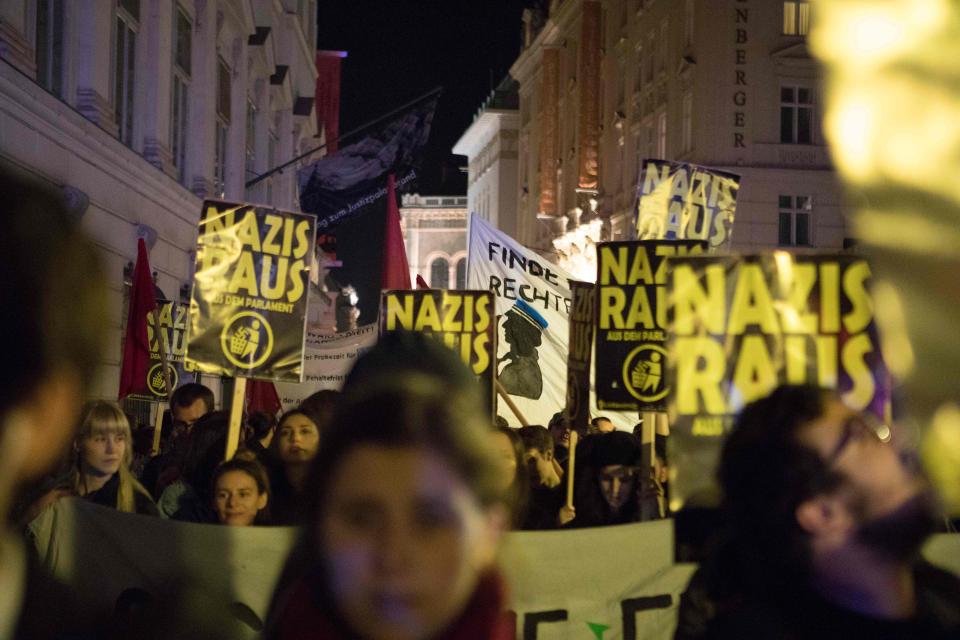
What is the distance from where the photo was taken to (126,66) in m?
20.2

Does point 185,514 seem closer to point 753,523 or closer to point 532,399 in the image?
point 753,523

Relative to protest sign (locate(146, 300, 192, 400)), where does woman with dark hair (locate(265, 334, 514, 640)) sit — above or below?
below

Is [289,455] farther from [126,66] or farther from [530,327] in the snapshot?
[126,66]

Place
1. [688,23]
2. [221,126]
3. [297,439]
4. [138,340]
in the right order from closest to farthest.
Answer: [297,439]
[138,340]
[221,126]
[688,23]

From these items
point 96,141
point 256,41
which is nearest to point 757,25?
point 256,41

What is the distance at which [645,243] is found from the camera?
8.29 m

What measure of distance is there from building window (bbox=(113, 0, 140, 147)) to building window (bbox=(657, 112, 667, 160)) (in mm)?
23669

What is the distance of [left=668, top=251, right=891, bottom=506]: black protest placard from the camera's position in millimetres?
5480

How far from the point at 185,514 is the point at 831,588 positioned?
4217 mm

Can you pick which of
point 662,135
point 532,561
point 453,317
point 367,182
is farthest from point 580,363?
point 662,135

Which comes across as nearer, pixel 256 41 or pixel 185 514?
pixel 185 514

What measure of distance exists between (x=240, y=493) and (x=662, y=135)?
3780 centimetres

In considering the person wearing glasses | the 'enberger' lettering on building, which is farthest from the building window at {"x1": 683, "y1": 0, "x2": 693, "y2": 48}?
the person wearing glasses

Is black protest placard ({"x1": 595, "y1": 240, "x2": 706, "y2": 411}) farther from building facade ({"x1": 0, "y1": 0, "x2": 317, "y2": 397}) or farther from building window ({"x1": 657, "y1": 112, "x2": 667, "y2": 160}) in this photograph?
building window ({"x1": 657, "y1": 112, "x2": 667, "y2": 160})
